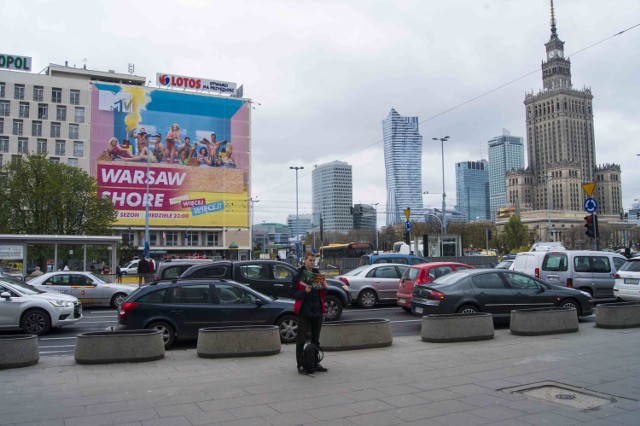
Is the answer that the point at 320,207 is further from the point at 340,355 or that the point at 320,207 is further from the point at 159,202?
the point at 340,355

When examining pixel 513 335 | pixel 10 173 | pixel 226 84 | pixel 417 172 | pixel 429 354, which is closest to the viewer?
pixel 429 354

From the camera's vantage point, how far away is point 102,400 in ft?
21.4

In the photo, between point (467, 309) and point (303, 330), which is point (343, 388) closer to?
point (303, 330)

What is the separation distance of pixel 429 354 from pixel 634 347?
3761 millimetres

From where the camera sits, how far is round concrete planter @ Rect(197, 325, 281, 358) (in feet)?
30.2

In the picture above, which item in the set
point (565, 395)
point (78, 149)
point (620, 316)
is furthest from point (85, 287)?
point (78, 149)

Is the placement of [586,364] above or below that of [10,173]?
below

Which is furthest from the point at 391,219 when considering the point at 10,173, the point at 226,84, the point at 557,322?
the point at 557,322

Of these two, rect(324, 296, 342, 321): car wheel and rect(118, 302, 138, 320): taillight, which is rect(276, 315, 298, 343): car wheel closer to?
rect(118, 302, 138, 320): taillight

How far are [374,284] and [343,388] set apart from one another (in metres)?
11.3

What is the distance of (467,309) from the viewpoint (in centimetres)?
1245

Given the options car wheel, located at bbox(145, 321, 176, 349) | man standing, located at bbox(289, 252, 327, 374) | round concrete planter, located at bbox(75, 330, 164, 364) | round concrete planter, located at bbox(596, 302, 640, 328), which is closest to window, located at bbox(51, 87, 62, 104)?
car wheel, located at bbox(145, 321, 176, 349)

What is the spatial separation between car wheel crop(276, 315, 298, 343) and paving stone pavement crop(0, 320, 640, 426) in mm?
1399

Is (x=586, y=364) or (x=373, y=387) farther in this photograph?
(x=586, y=364)
